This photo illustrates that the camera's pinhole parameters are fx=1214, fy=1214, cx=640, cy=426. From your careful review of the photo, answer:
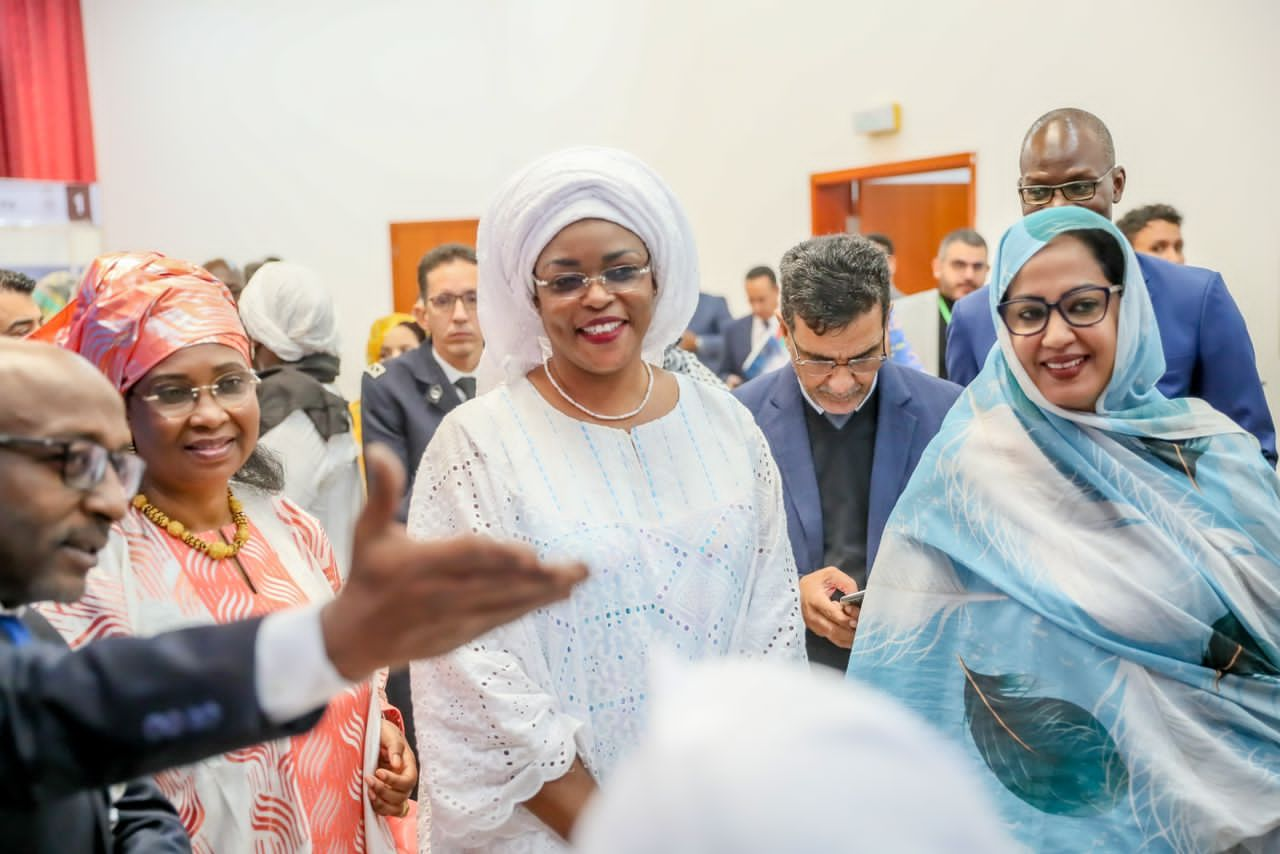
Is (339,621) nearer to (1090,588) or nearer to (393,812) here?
(393,812)

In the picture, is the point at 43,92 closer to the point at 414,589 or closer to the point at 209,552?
the point at 209,552

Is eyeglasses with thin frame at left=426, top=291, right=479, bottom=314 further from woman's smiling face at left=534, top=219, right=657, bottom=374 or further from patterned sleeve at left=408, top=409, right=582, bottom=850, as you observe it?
patterned sleeve at left=408, top=409, right=582, bottom=850

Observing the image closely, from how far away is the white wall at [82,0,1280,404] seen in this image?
8.02m

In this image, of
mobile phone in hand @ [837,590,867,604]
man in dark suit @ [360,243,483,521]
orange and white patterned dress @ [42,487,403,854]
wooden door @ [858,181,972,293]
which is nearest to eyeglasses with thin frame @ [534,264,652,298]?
orange and white patterned dress @ [42,487,403,854]

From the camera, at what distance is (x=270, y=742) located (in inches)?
67.6

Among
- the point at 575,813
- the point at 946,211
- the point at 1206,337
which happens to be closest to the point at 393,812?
the point at 575,813

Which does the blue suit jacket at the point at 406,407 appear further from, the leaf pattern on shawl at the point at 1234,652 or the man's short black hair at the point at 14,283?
the leaf pattern on shawl at the point at 1234,652

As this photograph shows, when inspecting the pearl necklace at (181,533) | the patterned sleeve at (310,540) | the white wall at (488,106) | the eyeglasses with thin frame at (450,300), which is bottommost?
the patterned sleeve at (310,540)

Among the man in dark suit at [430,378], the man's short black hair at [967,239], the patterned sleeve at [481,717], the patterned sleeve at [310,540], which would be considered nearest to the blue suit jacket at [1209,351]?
the patterned sleeve at [481,717]

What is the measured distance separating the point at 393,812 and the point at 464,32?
1050 cm

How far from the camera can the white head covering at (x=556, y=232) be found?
2043 mm

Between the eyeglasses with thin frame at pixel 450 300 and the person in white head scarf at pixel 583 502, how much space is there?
2167 millimetres

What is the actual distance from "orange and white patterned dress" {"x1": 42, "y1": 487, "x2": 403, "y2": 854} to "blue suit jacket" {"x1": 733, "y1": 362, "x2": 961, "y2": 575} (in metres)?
1.02

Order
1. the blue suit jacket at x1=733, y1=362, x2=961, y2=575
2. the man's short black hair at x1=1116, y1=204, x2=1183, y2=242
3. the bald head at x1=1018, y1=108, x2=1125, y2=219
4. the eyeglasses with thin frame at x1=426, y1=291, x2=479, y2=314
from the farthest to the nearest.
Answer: the man's short black hair at x1=1116, y1=204, x2=1183, y2=242 < the eyeglasses with thin frame at x1=426, y1=291, x2=479, y2=314 < the bald head at x1=1018, y1=108, x2=1125, y2=219 < the blue suit jacket at x1=733, y1=362, x2=961, y2=575
